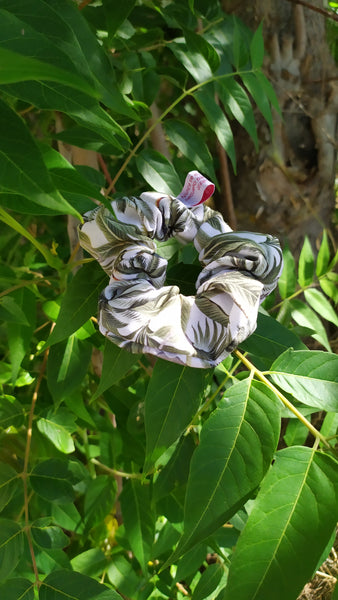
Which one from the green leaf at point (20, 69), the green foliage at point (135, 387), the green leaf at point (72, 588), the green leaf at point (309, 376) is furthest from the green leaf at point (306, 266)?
the green leaf at point (20, 69)

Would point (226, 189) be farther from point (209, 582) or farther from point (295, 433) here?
point (209, 582)

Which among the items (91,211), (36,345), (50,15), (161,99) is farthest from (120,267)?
(161,99)

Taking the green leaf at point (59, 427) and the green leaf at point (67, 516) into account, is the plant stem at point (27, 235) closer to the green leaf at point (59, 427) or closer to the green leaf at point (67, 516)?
the green leaf at point (59, 427)

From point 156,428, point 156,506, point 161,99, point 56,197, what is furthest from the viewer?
point 161,99

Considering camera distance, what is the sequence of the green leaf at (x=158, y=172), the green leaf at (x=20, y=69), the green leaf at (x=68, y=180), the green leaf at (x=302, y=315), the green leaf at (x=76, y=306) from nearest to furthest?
the green leaf at (x=20, y=69) → the green leaf at (x=68, y=180) → the green leaf at (x=76, y=306) → the green leaf at (x=158, y=172) → the green leaf at (x=302, y=315)

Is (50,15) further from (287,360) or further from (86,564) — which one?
(86,564)

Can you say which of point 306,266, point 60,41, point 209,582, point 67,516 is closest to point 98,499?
point 67,516

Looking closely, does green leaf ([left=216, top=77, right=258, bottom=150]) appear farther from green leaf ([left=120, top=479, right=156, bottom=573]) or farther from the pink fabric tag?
A: green leaf ([left=120, top=479, right=156, bottom=573])

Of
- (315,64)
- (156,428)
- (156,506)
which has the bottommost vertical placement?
(156,506)
